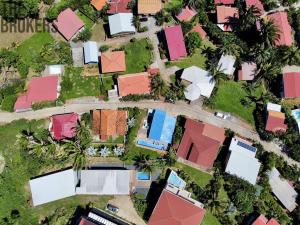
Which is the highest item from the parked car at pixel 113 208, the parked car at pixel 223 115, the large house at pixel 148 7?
the large house at pixel 148 7

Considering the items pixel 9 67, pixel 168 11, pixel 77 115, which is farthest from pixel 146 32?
pixel 9 67

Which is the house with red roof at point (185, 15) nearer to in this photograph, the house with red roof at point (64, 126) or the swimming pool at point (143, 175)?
the house with red roof at point (64, 126)

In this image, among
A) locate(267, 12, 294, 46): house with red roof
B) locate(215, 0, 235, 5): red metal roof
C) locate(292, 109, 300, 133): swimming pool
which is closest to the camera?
locate(292, 109, 300, 133): swimming pool

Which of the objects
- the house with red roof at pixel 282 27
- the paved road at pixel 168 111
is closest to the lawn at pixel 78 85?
the paved road at pixel 168 111

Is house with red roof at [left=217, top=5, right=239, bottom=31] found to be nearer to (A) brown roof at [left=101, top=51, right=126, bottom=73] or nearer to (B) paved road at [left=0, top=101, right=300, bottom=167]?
(B) paved road at [left=0, top=101, right=300, bottom=167]

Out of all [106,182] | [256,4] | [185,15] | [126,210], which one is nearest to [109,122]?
[106,182]

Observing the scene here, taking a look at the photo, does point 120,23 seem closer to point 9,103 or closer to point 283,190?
point 9,103

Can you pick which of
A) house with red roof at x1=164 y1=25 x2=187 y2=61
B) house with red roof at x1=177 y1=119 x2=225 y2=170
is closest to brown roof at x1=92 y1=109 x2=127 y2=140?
house with red roof at x1=177 y1=119 x2=225 y2=170
